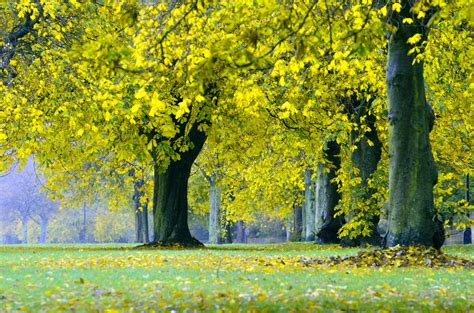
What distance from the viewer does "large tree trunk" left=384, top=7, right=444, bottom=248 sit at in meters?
14.8

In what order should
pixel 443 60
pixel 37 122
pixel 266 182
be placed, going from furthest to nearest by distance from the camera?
1. pixel 266 182
2. pixel 443 60
3. pixel 37 122

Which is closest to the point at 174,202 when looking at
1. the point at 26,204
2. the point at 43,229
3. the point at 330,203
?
the point at 330,203

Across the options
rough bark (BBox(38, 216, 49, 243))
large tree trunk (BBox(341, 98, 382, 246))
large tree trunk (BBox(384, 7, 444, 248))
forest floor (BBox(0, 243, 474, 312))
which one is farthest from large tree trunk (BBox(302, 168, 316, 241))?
rough bark (BBox(38, 216, 49, 243))

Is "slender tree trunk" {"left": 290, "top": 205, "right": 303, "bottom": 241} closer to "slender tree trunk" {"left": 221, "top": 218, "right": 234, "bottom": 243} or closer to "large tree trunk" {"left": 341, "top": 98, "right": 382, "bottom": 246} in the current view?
"slender tree trunk" {"left": 221, "top": 218, "right": 234, "bottom": 243}

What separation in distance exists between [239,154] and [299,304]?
18.5 meters

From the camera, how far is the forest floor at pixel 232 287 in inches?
304

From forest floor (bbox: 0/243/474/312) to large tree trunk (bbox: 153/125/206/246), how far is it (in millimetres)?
10112

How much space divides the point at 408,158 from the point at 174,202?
443 inches

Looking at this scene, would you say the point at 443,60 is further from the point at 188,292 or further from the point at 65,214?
the point at 65,214

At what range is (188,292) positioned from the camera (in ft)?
28.9

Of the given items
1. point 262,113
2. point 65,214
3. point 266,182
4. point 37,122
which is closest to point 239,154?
point 262,113

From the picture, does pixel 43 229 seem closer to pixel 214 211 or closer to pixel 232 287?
pixel 214 211

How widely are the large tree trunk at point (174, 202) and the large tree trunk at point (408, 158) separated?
33.5 ft

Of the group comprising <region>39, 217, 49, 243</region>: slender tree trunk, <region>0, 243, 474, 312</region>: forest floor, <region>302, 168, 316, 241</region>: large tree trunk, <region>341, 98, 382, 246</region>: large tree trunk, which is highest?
<region>341, 98, 382, 246</region>: large tree trunk
